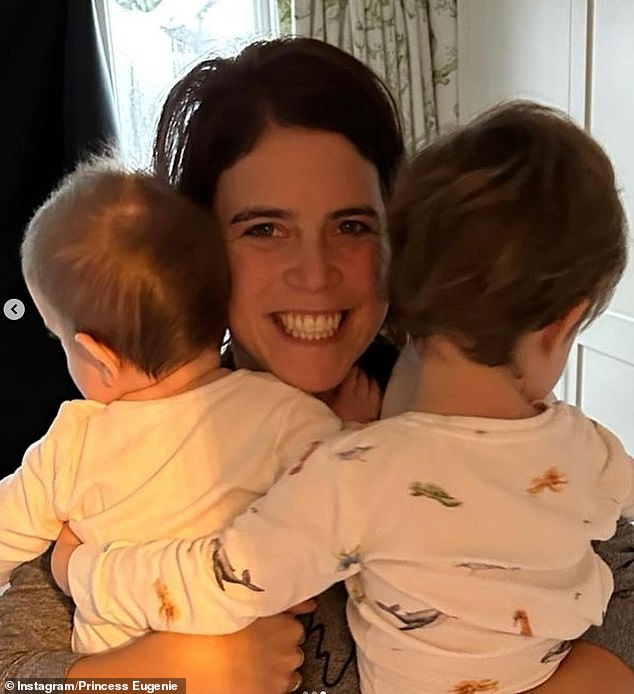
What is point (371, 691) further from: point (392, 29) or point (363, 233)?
point (392, 29)

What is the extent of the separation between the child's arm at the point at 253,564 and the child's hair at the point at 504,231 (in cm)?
19

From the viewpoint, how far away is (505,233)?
2.81ft

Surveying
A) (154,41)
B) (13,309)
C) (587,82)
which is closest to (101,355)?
(13,309)

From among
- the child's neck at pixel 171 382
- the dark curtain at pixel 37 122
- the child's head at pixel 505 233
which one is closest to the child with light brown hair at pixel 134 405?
the child's neck at pixel 171 382

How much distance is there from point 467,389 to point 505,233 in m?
0.16

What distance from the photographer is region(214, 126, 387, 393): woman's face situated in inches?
46.4

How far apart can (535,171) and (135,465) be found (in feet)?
1.65

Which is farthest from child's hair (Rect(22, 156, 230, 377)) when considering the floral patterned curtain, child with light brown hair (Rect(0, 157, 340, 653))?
the floral patterned curtain

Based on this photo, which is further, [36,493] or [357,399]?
[357,399]

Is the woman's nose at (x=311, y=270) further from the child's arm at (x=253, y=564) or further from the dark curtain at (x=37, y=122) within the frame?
the dark curtain at (x=37, y=122)

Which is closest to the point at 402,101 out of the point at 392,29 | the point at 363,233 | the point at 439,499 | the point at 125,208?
the point at 392,29

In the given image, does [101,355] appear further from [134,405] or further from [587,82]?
[587,82]

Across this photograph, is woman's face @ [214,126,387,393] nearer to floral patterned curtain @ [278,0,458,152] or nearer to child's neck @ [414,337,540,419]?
child's neck @ [414,337,540,419]

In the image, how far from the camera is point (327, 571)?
0.87m
